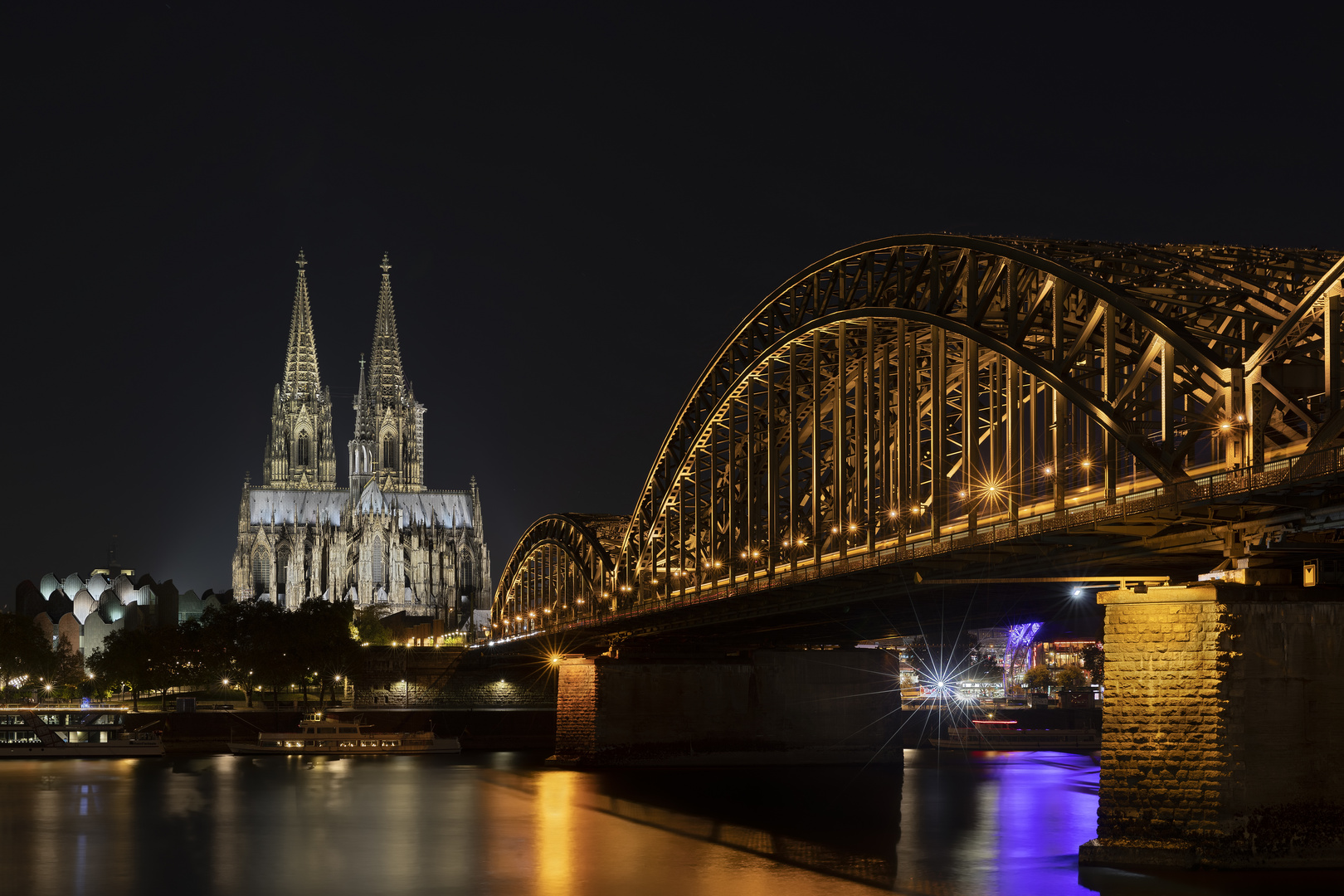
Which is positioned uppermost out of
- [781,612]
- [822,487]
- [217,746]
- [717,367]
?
[717,367]

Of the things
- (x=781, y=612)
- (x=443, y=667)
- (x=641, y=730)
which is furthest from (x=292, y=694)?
(x=781, y=612)

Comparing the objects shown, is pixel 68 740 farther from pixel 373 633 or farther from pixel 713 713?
pixel 373 633

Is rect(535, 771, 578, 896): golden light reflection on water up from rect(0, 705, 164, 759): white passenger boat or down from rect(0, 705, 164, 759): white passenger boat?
up

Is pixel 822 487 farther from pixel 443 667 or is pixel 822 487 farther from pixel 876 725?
pixel 443 667

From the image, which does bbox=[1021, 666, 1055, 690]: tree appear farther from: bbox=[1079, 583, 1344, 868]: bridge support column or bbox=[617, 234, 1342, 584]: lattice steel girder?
bbox=[1079, 583, 1344, 868]: bridge support column

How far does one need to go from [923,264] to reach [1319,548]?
22037mm

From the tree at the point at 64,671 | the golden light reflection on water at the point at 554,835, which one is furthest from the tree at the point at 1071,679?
the golden light reflection on water at the point at 554,835

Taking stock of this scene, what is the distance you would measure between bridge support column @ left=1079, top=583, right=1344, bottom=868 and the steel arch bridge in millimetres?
3451

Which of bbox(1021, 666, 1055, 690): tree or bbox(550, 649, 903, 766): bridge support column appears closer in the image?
bbox(550, 649, 903, 766): bridge support column

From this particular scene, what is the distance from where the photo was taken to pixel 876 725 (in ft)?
311

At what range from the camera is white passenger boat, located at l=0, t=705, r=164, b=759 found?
109188mm

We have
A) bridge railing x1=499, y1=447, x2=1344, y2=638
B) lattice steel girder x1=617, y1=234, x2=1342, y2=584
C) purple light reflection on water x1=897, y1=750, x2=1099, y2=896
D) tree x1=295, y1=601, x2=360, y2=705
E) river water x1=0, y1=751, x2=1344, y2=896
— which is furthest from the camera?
tree x1=295, y1=601, x2=360, y2=705

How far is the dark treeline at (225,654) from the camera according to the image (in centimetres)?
13688

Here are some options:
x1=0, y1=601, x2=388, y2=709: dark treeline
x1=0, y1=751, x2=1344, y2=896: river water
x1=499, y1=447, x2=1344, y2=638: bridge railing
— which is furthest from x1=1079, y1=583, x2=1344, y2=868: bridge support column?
x1=0, y1=601, x2=388, y2=709: dark treeline
